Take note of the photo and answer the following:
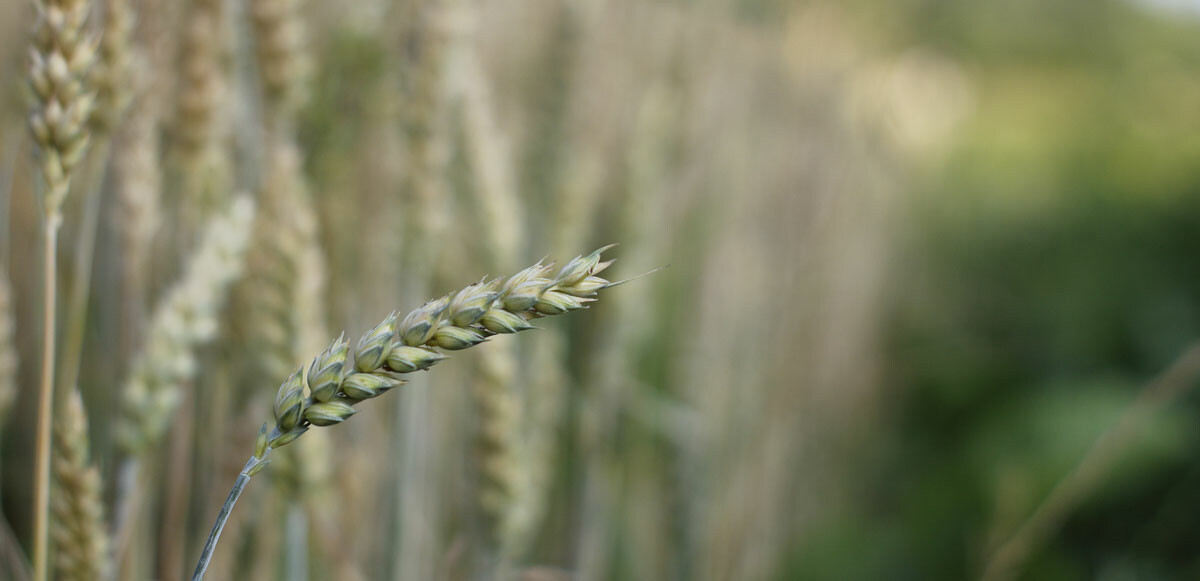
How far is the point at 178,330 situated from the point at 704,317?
84 cm

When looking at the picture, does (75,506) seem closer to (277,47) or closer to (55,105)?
(55,105)

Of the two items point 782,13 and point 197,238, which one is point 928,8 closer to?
point 782,13

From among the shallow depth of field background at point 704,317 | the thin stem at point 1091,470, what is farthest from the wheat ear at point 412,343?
the thin stem at point 1091,470

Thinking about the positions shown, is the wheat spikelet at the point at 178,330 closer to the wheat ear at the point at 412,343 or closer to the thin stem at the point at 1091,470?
the wheat ear at the point at 412,343

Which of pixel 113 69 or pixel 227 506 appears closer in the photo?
pixel 227 506

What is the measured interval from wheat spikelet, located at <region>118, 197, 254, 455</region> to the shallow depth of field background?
4.3 inches

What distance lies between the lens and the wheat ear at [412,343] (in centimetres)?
27

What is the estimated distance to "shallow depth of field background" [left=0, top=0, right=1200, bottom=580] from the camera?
690mm

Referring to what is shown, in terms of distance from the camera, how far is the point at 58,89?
361 millimetres

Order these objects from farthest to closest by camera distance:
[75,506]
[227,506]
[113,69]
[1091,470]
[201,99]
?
[1091,470] → [201,99] → [113,69] → [75,506] → [227,506]

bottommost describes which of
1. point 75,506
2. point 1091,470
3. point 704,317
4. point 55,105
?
point 1091,470

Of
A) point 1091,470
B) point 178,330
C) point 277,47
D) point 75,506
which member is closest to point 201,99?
point 277,47

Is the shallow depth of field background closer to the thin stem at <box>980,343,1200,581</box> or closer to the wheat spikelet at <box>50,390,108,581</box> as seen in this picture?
the thin stem at <box>980,343,1200,581</box>

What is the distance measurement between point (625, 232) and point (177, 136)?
0.44 metres
